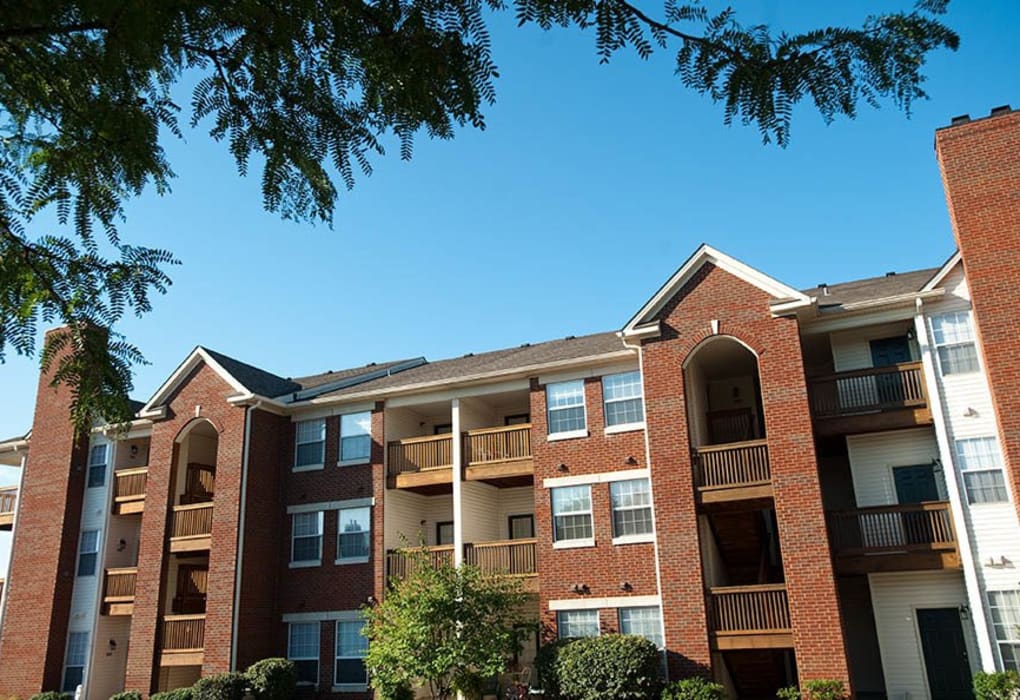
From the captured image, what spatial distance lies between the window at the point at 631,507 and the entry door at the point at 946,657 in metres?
7.12

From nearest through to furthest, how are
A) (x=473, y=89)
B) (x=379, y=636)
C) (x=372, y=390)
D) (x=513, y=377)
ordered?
1. (x=473, y=89)
2. (x=379, y=636)
3. (x=513, y=377)
4. (x=372, y=390)

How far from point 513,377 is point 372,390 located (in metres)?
5.06

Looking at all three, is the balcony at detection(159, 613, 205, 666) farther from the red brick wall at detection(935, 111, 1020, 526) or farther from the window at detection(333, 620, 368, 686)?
the red brick wall at detection(935, 111, 1020, 526)

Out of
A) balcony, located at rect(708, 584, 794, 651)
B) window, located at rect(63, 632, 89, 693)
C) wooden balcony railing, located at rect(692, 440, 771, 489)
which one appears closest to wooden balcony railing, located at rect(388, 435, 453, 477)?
wooden balcony railing, located at rect(692, 440, 771, 489)

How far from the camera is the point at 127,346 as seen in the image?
537cm

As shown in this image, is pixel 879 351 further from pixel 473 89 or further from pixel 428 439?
pixel 473 89

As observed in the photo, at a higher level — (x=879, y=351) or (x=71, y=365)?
(x=879, y=351)

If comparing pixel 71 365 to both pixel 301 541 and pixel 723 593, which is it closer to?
pixel 723 593

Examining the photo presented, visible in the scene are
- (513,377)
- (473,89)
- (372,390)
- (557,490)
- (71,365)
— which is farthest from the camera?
(372,390)

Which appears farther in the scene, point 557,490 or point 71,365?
point 557,490

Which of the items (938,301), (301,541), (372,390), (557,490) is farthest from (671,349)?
(301,541)

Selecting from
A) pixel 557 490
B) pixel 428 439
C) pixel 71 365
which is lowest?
pixel 71 365

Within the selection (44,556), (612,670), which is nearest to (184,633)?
(44,556)

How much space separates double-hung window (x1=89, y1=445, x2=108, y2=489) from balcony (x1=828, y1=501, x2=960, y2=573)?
25.0 metres
